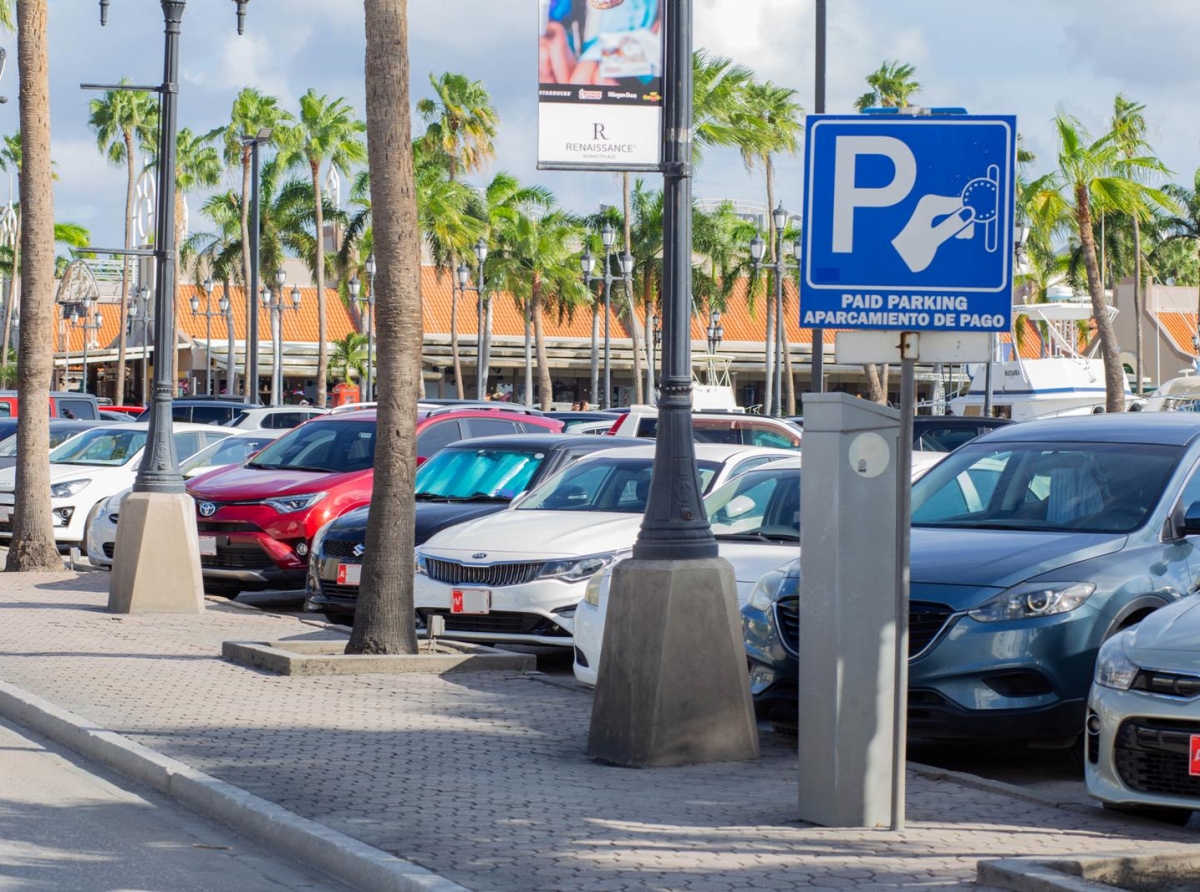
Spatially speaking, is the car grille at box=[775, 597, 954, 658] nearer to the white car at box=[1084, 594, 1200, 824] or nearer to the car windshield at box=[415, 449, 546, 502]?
the white car at box=[1084, 594, 1200, 824]

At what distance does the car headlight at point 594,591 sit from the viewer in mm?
10641

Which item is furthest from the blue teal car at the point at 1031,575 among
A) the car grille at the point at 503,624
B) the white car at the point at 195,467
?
the white car at the point at 195,467

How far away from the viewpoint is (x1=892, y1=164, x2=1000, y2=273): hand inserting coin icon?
6.96 metres

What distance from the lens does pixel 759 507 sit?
11.9 m

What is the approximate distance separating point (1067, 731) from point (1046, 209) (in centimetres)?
3483

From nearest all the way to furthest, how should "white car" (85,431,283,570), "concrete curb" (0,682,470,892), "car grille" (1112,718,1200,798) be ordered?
"concrete curb" (0,682,470,892), "car grille" (1112,718,1200,798), "white car" (85,431,283,570)

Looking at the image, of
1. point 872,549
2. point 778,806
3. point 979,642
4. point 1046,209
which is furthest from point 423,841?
point 1046,209

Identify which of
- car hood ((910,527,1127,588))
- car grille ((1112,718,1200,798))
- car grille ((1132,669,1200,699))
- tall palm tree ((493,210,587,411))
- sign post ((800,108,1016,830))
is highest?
tall palm tree ((493,210,587,411))

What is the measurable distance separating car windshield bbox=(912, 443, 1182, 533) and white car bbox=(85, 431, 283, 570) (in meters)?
10.4

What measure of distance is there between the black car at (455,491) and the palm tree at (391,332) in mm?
2229

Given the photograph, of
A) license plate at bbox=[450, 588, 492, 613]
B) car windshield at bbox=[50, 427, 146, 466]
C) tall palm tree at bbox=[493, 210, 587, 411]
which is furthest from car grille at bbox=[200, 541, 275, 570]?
tall palm tree at bbox=[493, 210, 587, 411]

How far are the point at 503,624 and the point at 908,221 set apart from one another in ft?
19.9

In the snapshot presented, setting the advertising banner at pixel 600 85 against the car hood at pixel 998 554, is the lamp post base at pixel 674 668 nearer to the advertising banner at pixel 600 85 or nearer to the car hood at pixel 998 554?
the car hood at pixel 998 554

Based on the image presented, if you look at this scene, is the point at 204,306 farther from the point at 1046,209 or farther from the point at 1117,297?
the point at 1046,209
